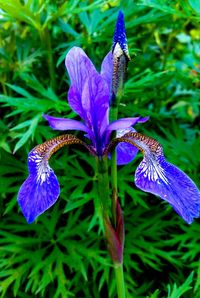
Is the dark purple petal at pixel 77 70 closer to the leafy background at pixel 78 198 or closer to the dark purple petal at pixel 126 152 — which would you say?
the dark purple petal at pixel 126 152

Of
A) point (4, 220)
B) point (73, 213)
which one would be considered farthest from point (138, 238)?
point (4, 220)

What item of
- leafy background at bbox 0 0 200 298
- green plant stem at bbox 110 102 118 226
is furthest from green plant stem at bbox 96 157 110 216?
leafy background at bbox 0 0 200 298

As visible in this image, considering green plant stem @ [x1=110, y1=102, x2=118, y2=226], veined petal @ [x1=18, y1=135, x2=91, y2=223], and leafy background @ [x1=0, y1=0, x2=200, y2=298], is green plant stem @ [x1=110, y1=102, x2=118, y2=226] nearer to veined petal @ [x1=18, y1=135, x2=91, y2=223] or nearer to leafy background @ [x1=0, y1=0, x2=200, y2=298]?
veined petal @ [x1=18, y1=135, x2=91, y2=223]

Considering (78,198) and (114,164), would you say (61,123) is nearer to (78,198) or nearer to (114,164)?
(114,164)

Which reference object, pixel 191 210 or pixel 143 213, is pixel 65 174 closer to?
pixel 143 213

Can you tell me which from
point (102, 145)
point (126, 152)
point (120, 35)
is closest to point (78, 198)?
point (126, 152)

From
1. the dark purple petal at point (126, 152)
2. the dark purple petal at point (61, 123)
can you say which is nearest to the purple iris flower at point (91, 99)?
the dark purple petal at point (61, 123)

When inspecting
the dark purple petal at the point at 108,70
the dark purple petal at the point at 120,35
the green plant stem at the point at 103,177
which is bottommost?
the green plant stem at the point at 103,177
